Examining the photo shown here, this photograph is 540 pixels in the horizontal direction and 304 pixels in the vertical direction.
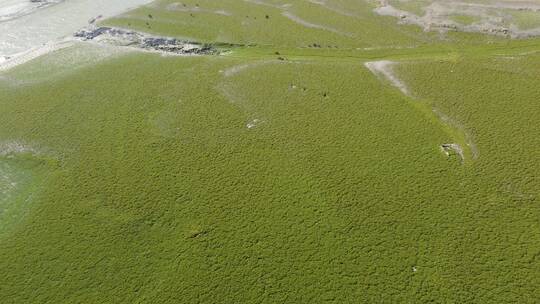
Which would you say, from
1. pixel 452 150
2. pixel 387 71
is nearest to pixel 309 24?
pixel 387 71

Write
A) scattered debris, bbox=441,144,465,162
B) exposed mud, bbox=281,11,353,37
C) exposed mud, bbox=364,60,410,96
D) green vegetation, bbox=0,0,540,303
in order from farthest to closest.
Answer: exposed mud, bbox=281,11,353,37 < exposed mud, bbox=364,60,410,96 < scattered debris, bbox=441,144,465,162 < green vegetation, bbox=0,0,540,303

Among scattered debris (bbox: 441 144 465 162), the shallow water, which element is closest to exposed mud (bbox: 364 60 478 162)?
scattered debris (bbox: 441 144 465 162)

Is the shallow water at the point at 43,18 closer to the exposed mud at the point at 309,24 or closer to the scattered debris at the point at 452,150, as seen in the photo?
the exposed mud at the point at 309,24

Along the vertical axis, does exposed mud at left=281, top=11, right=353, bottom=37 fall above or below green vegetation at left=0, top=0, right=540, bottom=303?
above

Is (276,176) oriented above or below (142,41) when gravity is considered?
below

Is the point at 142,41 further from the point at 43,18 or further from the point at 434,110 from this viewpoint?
the point at 434,110

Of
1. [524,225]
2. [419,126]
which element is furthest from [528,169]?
[419,126]

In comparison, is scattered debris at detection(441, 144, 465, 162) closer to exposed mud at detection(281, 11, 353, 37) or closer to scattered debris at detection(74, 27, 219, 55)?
exposed mud at detection(281, 11, 353, 37)
